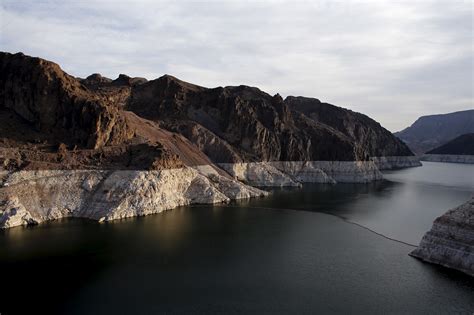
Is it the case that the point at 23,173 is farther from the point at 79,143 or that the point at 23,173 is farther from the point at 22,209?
the point at 79,143

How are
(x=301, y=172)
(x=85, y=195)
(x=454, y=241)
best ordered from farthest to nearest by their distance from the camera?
(x=301, y=172), (x=85, y=195), (x=454, y=241)

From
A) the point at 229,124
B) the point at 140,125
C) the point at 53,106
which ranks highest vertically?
the point at 229,124

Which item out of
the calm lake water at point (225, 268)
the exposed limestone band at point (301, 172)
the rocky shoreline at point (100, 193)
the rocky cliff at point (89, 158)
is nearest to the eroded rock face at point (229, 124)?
the rocky cliff at point (89, 158)

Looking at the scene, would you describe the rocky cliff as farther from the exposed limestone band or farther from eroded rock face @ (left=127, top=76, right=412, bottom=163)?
eroded rock face @ (left=127, top=76, right=412, bottom=163)

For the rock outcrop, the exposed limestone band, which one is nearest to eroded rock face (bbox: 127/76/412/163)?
the exposed limestone band

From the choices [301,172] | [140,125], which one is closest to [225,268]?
[140,125]

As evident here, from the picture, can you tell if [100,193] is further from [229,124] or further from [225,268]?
[229,124]

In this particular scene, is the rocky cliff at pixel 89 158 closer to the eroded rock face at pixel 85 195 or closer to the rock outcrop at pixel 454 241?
the eroded rock face at pixel 85 195

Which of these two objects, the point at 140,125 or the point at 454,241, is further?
the point at 140,125
